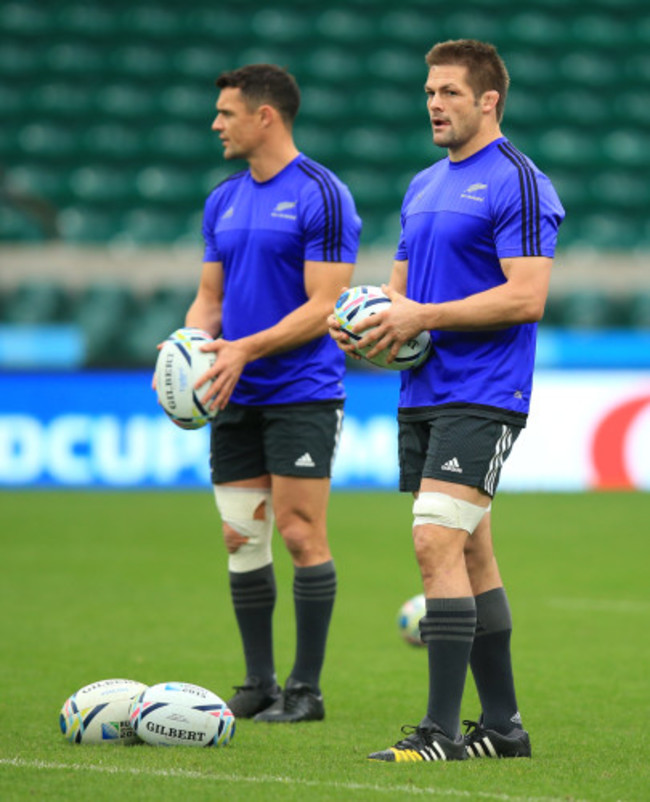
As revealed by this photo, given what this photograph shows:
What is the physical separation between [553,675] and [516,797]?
2531 mm

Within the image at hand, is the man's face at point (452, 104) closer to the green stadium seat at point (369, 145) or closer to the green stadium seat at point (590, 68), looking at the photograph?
the green stadium seat at point (369, 145)

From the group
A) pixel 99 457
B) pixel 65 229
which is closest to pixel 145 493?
pixel 99 457

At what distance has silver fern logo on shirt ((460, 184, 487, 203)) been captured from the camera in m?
4.29

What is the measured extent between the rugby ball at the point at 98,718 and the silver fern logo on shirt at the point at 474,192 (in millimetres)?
1906

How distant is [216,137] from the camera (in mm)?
18172

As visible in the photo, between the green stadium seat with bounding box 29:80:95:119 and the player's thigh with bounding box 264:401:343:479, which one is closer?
the player's thigh with bounding box 264:401:343:479

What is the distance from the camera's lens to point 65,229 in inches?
656

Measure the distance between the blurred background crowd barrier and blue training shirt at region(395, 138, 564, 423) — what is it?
1056cm

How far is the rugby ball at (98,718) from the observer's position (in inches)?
177

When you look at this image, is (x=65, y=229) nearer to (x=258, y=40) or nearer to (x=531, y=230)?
(x=258, y=40)

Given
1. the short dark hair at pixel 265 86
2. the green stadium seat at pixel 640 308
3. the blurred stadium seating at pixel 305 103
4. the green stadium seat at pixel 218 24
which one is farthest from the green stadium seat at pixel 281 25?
the short dark hair at pixel 265 86

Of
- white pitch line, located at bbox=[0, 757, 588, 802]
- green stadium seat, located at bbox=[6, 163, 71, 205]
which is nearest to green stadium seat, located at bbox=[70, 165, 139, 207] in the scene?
green stadium seat, located at bbox=[6, 163, 71, 205]

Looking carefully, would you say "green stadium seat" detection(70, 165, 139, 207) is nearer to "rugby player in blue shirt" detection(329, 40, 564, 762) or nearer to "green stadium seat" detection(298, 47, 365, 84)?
"green stadium seat" detection(298, 47, 365, 84)

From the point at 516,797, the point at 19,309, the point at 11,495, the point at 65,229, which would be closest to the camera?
the point at 516,797
